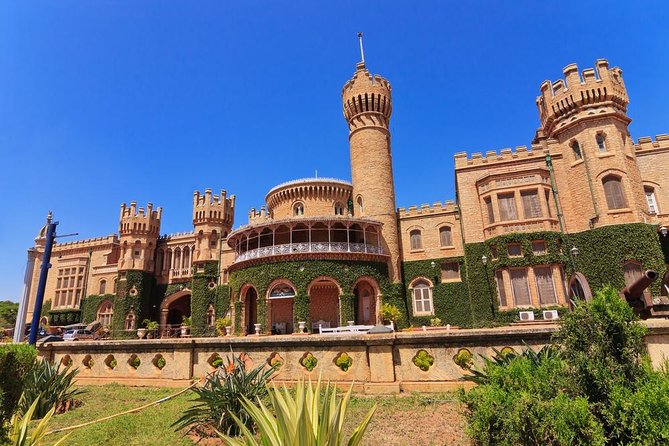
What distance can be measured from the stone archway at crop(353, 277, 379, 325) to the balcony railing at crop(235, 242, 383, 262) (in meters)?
2.21

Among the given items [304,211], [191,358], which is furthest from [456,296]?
[191,358]

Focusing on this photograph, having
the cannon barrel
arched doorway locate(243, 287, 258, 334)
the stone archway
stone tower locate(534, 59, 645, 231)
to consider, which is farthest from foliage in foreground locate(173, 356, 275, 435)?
stone tower locate(534, 59, 645, 231)

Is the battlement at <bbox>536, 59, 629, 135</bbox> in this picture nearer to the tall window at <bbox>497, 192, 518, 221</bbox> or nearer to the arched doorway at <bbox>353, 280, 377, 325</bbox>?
the tall window at <bbox>497, 192, 518, 221</bbox>

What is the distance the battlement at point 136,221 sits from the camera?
120ft

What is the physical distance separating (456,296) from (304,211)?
14668 millimetres

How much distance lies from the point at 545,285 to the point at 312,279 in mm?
14685

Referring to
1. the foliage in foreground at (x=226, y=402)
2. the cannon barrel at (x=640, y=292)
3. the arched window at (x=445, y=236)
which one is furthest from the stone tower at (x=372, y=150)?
the foliage in foreground at (x=226, y=402)

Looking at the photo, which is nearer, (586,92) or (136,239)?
(586,92)

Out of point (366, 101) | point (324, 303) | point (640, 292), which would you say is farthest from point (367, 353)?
point (366, 101)

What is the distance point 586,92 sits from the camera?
75.4 feet

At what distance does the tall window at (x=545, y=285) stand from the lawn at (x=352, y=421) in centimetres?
1705

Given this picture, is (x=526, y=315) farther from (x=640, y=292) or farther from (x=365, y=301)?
(x=640, y=292)

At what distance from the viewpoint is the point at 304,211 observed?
32969 mm

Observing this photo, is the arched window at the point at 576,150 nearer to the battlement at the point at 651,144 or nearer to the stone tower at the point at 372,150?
the battlement at the point at 651,144
